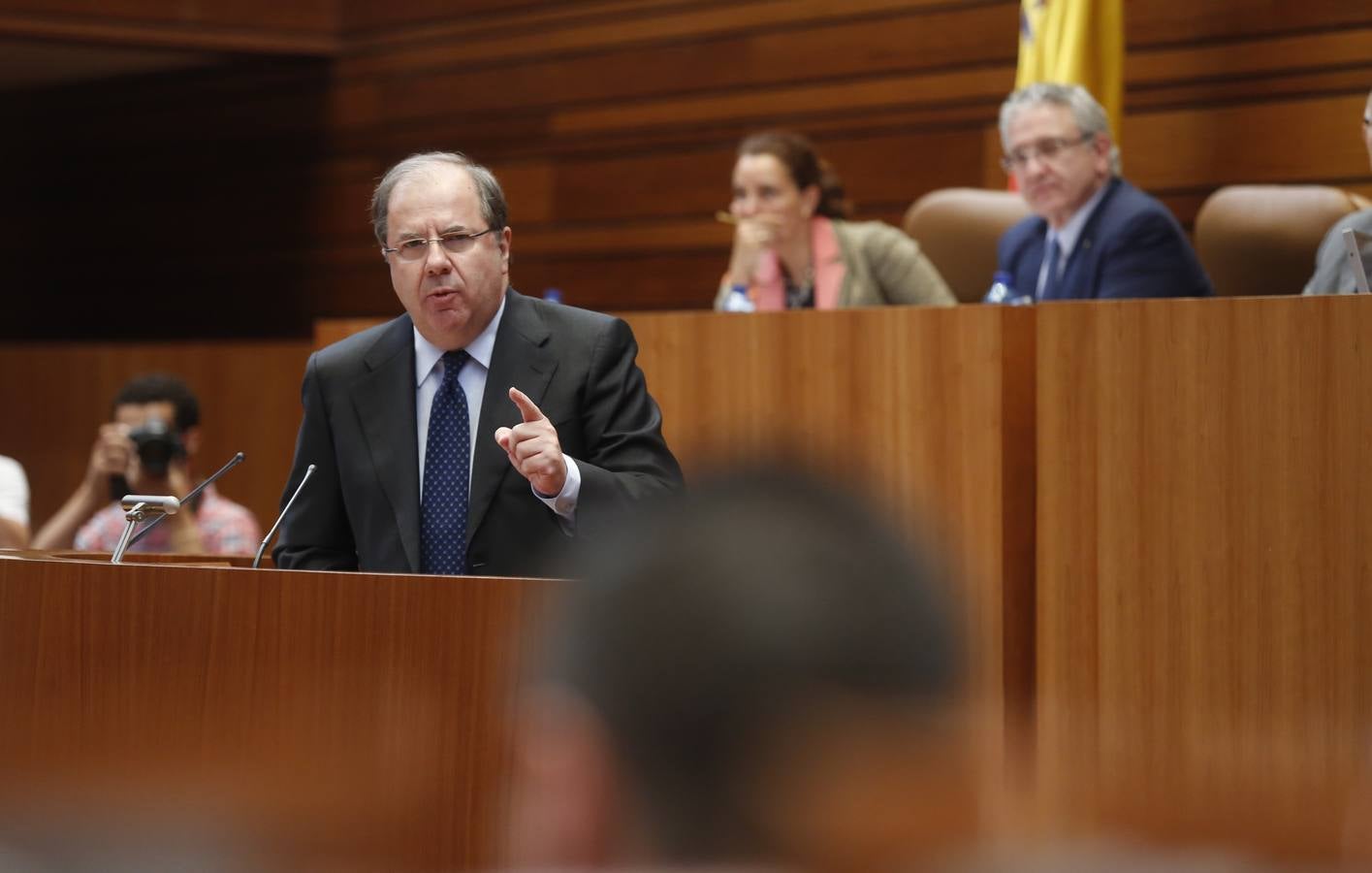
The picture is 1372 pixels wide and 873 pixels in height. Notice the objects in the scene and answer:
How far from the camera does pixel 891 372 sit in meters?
3.45

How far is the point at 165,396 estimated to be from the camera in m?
4.48

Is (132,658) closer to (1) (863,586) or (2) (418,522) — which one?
(2) (418,522)

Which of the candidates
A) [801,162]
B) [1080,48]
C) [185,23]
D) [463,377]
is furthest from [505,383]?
[185,23]

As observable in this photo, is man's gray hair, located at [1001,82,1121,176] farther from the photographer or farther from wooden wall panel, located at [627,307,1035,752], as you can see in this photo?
the photographer

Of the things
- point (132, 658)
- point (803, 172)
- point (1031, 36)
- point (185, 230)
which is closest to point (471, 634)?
point (132, 658)

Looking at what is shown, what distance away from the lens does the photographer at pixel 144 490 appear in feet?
13.2

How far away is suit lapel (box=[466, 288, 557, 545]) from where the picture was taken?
2.47m

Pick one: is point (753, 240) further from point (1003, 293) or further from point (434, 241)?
point (434, 241)

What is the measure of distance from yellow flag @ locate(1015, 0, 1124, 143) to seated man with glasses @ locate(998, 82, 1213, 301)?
19.5 inches

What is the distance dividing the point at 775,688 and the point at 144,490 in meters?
3.48

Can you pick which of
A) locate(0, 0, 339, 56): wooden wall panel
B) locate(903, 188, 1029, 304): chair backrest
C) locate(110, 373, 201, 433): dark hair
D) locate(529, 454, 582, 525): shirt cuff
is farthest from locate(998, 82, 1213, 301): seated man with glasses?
locate(0, 0, 339, 56): wooden wall panel

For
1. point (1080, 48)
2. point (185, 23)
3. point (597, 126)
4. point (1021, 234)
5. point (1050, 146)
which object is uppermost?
point (185, 23)

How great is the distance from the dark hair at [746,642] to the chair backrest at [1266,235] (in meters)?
3.40

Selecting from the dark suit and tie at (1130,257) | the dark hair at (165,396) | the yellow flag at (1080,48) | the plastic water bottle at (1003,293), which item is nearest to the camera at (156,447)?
the dark hair at (165,396)
